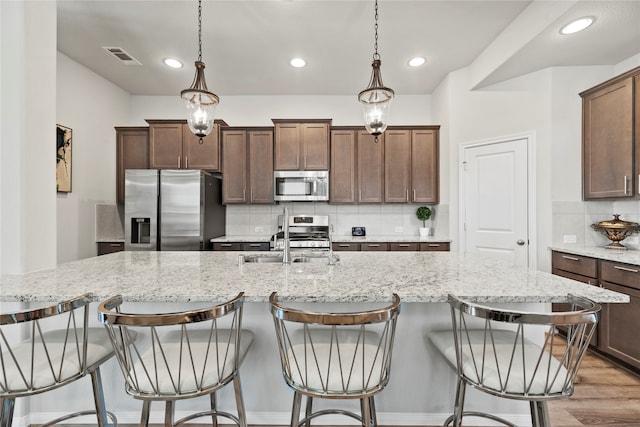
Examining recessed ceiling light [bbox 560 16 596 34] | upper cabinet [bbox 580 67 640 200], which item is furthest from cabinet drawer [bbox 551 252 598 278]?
recessed ceiling light [bbox 560 16 596 34]

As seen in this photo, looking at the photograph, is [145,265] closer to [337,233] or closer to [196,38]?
[196,38]

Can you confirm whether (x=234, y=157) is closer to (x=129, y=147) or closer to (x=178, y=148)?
(x=178, y=148)

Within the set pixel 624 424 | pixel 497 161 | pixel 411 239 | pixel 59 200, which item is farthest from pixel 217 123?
pixel 624 424

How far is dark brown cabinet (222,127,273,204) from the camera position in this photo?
4082 millimetres

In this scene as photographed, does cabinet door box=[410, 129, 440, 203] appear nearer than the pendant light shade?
No

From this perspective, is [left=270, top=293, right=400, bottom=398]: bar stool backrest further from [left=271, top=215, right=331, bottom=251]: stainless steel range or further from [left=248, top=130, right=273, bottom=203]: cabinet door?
[left=248, top=130, right=273, bottom=203]: cabinet door

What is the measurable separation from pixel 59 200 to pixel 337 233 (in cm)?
324

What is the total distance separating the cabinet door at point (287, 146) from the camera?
4.05m

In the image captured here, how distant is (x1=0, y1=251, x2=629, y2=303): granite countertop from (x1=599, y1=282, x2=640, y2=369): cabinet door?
1172 millimetres

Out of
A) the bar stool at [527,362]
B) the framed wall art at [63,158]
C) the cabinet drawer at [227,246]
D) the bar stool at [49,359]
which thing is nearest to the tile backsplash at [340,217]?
the cabinet drawer at [227,246]

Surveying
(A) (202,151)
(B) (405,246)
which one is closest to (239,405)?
(B) (405,246)

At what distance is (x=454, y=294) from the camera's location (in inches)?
50.0

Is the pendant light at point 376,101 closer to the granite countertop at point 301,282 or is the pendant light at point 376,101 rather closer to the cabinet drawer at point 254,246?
the granite countertop at point 301,282

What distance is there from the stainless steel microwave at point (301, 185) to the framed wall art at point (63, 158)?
226 cm
